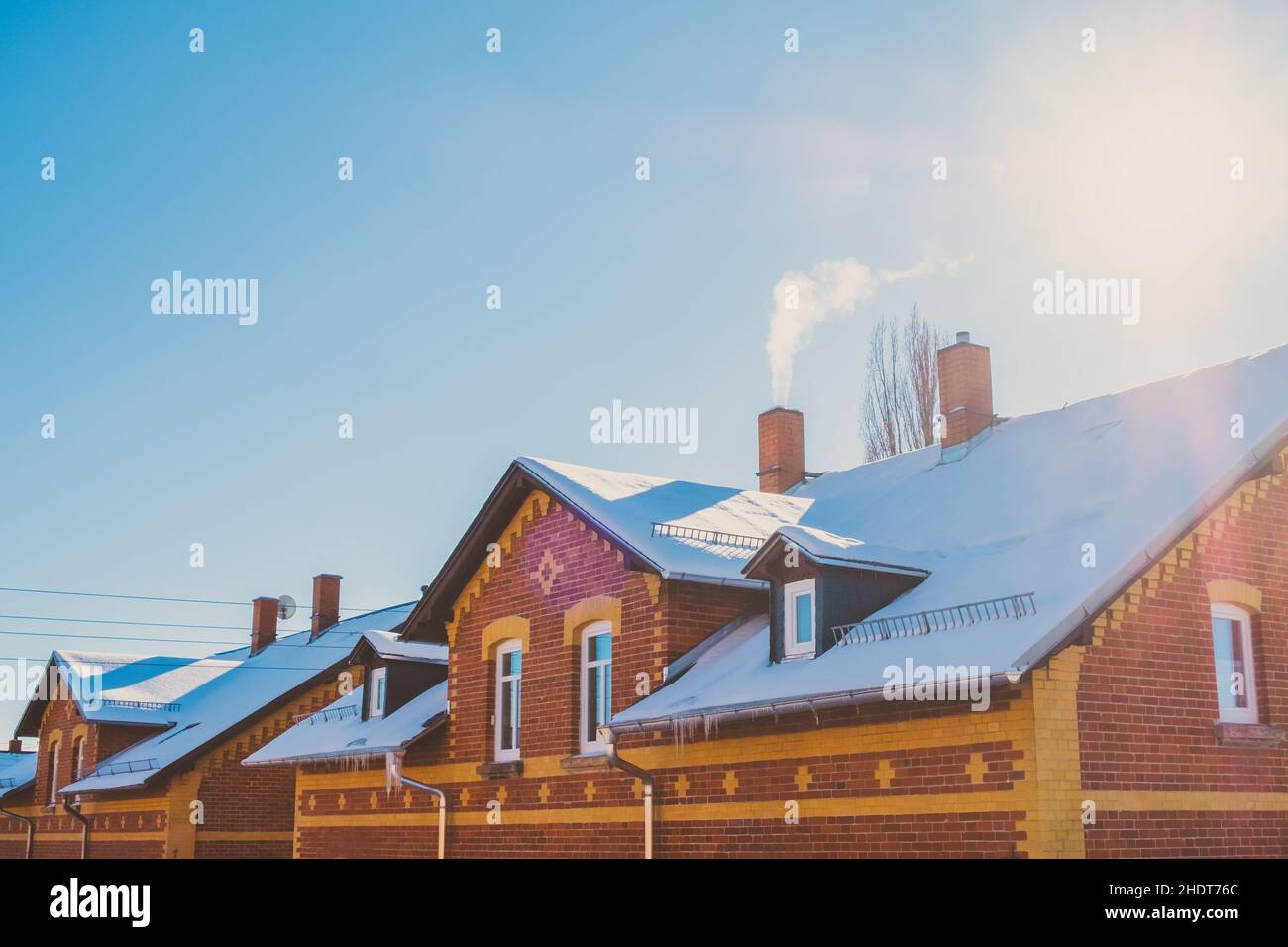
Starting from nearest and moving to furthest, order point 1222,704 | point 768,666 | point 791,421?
point 1222,704
point 768,666
point 791,421

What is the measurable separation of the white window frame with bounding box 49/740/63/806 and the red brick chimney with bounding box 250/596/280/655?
16.7ft

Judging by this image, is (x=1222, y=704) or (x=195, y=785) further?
(x=195, y=785)

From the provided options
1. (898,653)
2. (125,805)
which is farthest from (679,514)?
(125,805)

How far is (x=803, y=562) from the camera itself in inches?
517

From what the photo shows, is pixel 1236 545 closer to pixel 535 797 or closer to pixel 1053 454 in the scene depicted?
pixel 1053 454

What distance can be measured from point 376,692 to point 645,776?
747 centimetres

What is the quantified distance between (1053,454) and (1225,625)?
10.5 feet

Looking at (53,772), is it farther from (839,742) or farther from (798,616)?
(839,742)

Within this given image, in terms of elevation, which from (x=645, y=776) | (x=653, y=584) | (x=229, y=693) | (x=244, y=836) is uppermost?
(x=653, y=584)

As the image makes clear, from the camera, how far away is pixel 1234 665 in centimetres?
1245

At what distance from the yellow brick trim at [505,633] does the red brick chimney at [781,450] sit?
5506 millimetres

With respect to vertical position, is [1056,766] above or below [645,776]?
above

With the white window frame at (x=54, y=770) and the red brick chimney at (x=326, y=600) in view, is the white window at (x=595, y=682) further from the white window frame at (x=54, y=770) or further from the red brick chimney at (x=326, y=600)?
the white window frame at (x=54, y=770)
